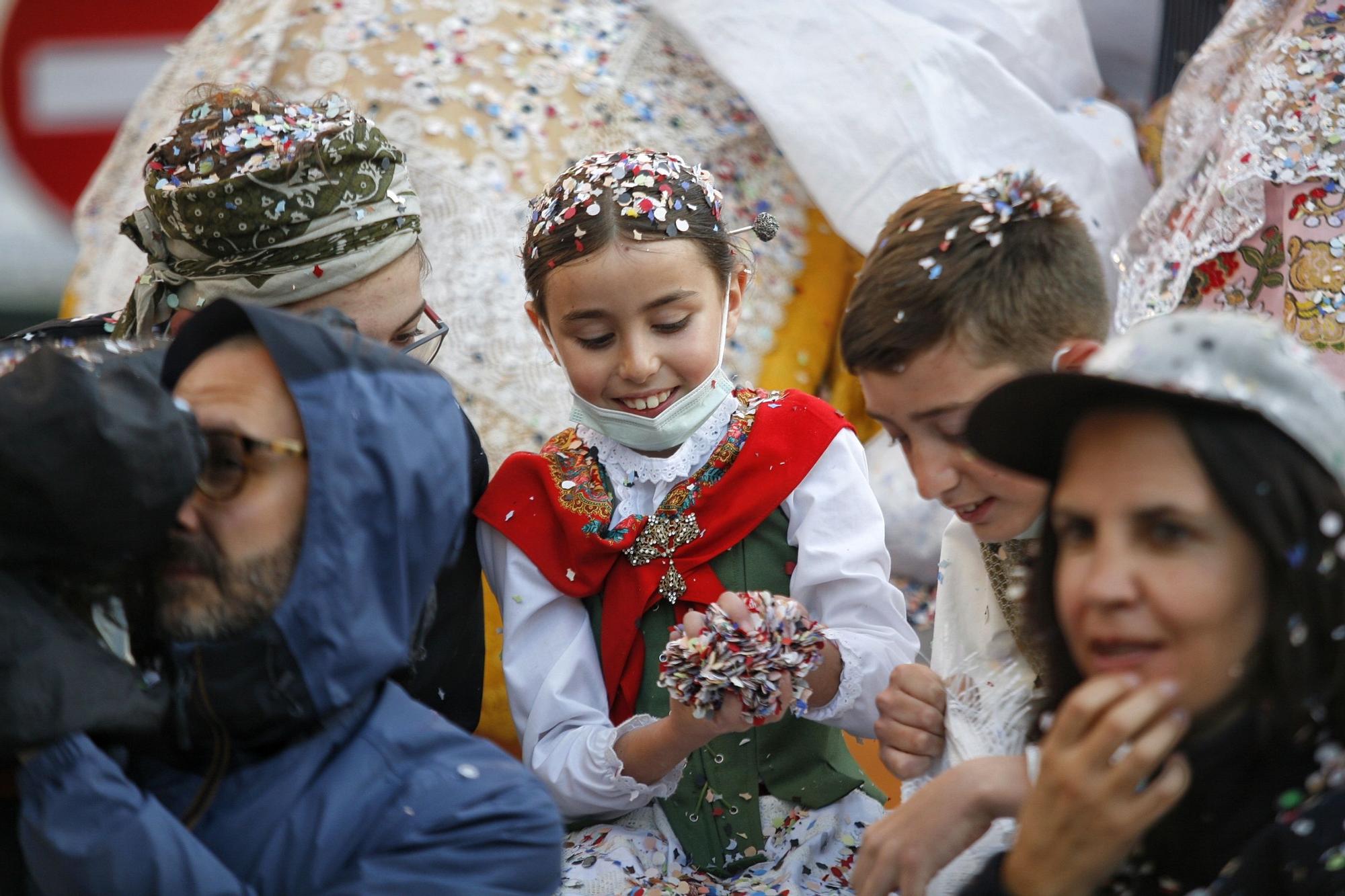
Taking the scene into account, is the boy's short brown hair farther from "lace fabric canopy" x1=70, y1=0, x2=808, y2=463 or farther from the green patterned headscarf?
"lace fabric canopy" x1=70, y1=0, x2=808, y2=463

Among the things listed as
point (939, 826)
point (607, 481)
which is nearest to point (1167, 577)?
point (939, 826)

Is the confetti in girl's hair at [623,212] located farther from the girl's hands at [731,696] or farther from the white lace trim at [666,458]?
the girl's hands at [731,696]

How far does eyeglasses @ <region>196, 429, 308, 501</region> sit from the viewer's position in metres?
1.61

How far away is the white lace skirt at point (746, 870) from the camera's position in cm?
209

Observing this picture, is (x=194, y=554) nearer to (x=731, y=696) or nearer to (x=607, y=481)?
(x=731, y=696)

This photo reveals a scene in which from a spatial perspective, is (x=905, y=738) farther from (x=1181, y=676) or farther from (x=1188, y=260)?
(x=1188, y=260)

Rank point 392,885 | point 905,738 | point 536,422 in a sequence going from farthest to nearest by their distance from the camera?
point 536,422, point 905,738, point 392,885

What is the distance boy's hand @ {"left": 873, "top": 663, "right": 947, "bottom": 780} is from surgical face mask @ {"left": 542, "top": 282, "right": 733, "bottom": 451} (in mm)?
589

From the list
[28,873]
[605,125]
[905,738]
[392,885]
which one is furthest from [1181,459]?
[605,125]

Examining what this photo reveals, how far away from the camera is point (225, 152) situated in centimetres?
235

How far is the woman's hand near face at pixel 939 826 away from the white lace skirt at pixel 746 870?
53cm

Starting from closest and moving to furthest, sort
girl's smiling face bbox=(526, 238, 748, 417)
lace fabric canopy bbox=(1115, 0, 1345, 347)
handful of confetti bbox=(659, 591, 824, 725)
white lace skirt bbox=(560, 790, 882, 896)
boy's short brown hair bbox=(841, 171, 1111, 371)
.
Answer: handful of confetti bbox=(659, 591, 824, 725), boy's short brown hair bbox=(841, 171, 1111, 371), white lace skirt bbox=(560, 790, 882, 896), girl's smiling face bbox=(526, 238, 748, 417), lace fabric canopy bbox=(1115, 0, 1345, 347)

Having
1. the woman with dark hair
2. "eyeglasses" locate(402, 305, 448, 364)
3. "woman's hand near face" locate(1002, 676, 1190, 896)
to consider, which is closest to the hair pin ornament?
"eyeglasses" locate(402, 305, 448, 364)

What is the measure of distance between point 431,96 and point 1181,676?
2.64 m
